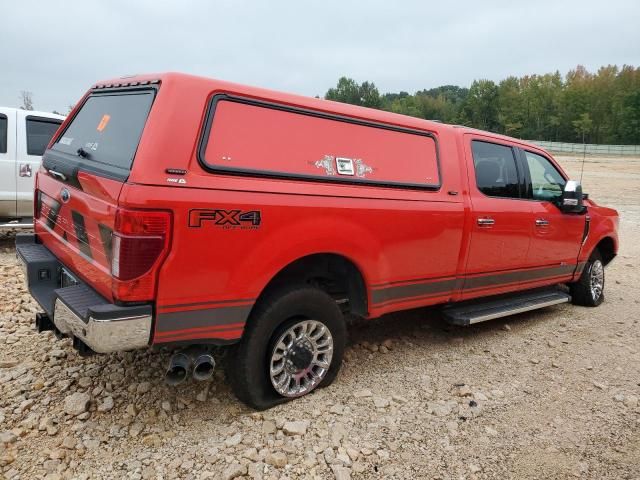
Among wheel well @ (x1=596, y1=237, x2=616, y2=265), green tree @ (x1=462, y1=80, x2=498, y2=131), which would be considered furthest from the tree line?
wheel well @ (x1=596, y1=237, x2=616, y2=265)

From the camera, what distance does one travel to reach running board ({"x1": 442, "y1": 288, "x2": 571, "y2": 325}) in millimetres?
4219

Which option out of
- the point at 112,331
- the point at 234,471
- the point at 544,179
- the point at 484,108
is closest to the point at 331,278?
the point at 234,471

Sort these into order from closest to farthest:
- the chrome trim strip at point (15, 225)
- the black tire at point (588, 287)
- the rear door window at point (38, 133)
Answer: the black tire at point (588, 287), the chrome trim strip at point (15, 225), the rear door window at point (38, 133)

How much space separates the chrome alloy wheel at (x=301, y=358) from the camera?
10.3ft

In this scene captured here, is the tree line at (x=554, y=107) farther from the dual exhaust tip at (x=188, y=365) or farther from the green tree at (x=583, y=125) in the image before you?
the dual exhaust tip at (x=188, y=365)

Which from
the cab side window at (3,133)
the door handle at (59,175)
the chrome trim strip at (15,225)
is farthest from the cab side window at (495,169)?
the cab side window at (3,133)

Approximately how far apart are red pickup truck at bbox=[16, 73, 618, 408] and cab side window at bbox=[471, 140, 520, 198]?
1.1 inches

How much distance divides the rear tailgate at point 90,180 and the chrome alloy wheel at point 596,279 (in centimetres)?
524

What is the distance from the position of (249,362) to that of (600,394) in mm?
2607

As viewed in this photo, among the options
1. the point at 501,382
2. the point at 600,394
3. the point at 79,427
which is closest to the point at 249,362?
the point at 79,427

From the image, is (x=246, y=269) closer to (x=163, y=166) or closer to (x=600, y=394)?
(x=163, y=166)

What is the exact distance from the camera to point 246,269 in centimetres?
281

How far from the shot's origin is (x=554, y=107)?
88688 millimetres

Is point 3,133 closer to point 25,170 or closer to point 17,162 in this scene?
point 17,162
